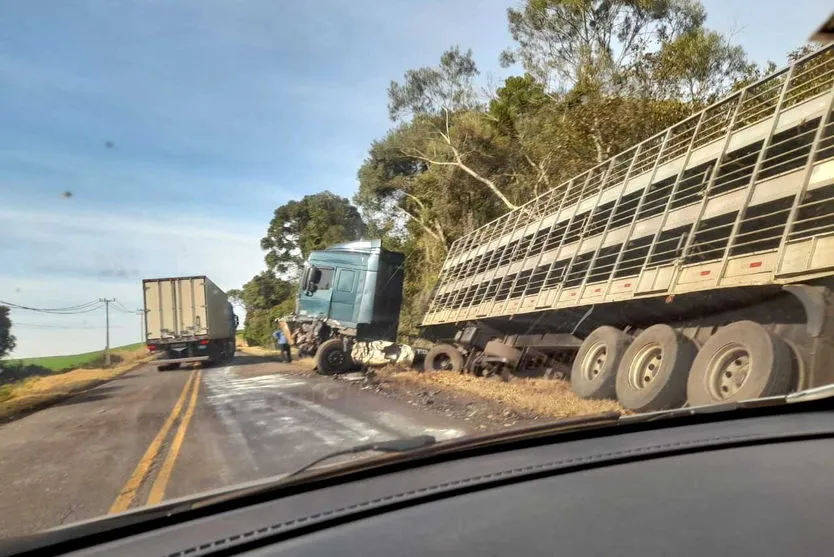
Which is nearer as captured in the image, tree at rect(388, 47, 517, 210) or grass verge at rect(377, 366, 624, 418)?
grass verge at rect(377, 366, 624, 418)

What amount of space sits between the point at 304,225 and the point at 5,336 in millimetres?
17565

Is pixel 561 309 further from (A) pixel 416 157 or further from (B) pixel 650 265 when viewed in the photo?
(A) pixel 416 157

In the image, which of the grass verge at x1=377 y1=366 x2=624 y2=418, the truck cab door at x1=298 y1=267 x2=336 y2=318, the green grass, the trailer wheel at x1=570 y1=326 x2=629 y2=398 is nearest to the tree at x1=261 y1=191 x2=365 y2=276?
the green grass

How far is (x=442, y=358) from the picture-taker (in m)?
15.7

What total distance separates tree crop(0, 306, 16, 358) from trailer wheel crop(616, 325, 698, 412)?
20.6 m

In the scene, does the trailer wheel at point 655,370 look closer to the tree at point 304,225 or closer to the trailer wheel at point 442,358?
the trailer wheel at point 442,358

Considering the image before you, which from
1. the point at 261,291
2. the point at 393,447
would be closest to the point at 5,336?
the point at 261,291

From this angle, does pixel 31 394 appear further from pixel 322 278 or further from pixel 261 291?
pixel 261 291

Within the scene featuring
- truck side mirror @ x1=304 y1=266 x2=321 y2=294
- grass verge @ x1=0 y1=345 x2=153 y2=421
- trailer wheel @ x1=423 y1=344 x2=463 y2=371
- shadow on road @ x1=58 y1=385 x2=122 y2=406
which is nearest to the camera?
grass verge @ x1=0 y1=345 x2=153 y2=421

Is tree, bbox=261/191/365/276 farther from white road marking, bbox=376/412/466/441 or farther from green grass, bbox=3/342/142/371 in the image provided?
white road marking, bbox=376/412/466/441

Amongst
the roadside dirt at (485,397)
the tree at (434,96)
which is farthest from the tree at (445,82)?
the roadside dirt at (485,397)

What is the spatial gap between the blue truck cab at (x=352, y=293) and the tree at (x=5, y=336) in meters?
10.7

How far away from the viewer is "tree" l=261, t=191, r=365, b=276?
3622 centimetres

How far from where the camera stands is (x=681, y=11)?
26453 millimetres
